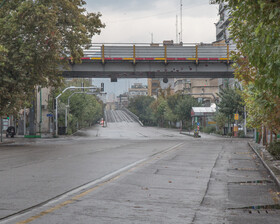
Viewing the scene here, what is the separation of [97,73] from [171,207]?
39.1m

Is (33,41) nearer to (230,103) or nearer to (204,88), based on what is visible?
(230,103)

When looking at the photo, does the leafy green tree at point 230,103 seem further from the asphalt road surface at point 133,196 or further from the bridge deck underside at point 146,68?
the asphalt road surface at point 133,196

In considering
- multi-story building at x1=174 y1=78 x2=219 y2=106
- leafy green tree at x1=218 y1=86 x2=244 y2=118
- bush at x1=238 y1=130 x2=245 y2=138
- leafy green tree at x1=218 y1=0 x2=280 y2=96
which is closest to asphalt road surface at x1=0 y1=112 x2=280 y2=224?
leafy green tree at x1=218 y1=0 x2=280 y2=96

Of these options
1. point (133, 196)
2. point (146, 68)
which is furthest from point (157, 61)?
point (133, 196)

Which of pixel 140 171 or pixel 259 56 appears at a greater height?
pixel 259 56

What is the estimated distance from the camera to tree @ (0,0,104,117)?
3316 centimetres

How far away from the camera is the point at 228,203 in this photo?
931 centimetres

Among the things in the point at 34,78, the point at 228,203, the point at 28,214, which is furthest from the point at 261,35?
the point at 34,78

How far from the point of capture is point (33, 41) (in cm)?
3394

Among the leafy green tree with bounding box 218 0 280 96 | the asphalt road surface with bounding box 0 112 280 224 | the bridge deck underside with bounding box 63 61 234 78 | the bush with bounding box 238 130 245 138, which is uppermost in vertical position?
the bridge deck underside with bounding box 63 61 234 78

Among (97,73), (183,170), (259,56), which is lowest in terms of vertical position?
(183,170)

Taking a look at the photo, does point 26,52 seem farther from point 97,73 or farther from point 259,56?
point 259,56

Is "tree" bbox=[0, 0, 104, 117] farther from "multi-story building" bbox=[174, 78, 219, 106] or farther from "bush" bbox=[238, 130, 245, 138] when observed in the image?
"multi-story building" bbox=[174, 78, 219, 106]

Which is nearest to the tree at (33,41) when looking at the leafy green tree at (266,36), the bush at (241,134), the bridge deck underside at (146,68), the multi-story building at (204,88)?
the bridge deck underside at (146,68)
